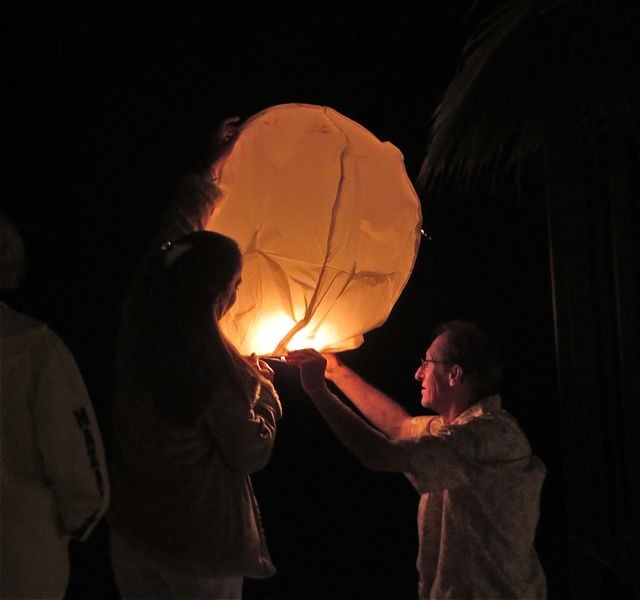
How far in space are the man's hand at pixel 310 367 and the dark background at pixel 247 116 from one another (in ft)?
4.02

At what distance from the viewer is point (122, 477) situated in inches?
67.2

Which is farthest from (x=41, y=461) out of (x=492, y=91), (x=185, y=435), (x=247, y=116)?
(x=247, y=116)

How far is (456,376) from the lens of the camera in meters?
2.21

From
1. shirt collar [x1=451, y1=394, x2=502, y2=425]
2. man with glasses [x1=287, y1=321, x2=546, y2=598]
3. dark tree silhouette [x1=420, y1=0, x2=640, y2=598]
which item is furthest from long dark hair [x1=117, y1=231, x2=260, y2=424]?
dark tree silhouette [x1=420, y1=0, x2=640, y2=598]

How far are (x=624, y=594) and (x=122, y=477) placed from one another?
2457 millimetres

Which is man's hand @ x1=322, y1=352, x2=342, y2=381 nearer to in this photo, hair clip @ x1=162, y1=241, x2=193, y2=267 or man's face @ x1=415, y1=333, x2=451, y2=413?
man's face @ x1=415, y1=333, x2=451, y2=413

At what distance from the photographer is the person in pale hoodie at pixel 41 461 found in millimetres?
1501

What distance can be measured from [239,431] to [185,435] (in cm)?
13

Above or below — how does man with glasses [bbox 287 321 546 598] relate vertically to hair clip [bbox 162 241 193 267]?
below

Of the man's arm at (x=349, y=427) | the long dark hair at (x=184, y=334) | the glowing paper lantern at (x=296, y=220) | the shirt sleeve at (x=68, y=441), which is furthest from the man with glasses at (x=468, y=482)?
the shirt sleeve at (x=68, y=441)

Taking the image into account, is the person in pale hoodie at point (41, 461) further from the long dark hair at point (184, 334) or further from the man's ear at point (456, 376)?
the man's ear at point (456, 376)

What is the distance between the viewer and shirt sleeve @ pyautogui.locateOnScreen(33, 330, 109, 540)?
152 centimetres

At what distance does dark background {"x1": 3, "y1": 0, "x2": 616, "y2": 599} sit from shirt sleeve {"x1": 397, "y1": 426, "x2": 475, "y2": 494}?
1.54 meters

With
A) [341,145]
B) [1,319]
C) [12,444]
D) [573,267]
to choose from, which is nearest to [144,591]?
[12,444]
